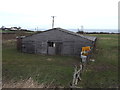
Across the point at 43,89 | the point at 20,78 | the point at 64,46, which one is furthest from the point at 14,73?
the point at 64,46

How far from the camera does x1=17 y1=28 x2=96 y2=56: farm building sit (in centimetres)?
2003

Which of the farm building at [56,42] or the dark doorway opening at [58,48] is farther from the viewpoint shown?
the dark doorway opening at [58,48]

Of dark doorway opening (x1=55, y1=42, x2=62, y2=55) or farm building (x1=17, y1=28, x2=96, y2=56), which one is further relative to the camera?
dark doorway opening (x1=55, y1=42, x2=62, y2=55)

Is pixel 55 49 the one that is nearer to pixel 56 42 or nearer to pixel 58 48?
pixel 58 48

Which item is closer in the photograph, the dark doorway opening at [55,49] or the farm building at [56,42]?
the farm building at [56,42]

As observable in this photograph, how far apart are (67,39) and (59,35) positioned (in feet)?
4.23

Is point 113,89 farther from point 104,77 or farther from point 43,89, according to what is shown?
point 43,89

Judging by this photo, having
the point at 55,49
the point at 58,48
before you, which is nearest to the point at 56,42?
the point at 58,48

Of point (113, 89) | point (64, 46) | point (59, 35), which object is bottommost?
point (113, 89)

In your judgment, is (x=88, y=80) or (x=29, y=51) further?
(x=29, y=51)

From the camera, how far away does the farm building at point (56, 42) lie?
65.7 ft

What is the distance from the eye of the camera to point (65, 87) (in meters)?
8.85

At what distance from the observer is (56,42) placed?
21.0 meters

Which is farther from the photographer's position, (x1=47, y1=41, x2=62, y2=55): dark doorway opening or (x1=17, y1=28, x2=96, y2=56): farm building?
(x1=47, y1=41, x2=62, y2=55): dark doorway opening
